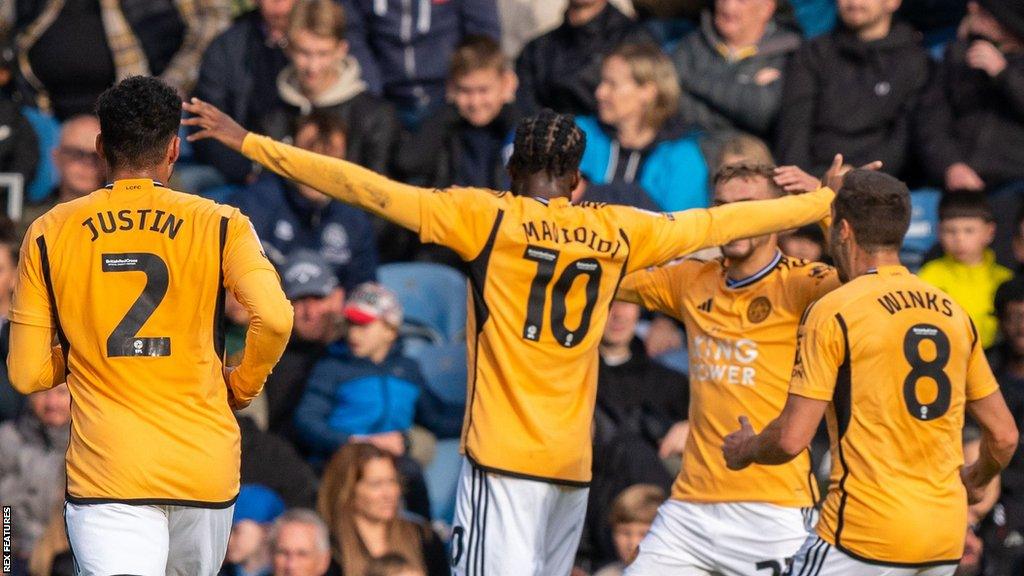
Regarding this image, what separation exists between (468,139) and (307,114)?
1.07 meters

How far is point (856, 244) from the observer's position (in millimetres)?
6992

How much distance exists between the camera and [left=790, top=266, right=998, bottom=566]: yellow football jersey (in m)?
6.75

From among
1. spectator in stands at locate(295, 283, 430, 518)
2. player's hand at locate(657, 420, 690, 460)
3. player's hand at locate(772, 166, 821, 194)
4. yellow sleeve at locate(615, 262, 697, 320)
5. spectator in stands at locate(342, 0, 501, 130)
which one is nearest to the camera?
player's hand at locate(772, 166, 821, 194)

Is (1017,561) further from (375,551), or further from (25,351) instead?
(25,351)

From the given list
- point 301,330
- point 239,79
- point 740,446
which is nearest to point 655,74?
point 301,330

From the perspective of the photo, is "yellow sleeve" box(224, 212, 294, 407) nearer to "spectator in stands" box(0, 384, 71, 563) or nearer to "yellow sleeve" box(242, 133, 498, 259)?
"yellow sleeve" box(242, 133, 498, 259)

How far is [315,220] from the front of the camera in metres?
11.6

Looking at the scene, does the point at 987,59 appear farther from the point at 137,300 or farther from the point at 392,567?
the point at 137,300

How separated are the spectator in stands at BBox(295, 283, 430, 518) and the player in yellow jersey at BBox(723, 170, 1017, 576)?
4026mm

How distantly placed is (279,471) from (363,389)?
782 millimetres

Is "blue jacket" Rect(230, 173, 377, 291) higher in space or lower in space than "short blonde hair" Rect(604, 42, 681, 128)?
lower

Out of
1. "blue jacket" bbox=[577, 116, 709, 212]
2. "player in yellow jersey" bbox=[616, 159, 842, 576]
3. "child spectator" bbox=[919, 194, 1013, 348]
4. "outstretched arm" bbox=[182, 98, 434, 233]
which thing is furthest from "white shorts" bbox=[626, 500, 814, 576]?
"blue jacket" bbox=[577, 116, 709, 212]

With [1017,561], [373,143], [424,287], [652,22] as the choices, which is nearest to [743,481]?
[1017,561]

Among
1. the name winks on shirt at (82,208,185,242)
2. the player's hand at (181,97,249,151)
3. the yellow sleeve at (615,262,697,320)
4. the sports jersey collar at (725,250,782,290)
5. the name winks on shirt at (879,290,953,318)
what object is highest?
the player's hand at (181,97,249,151)
